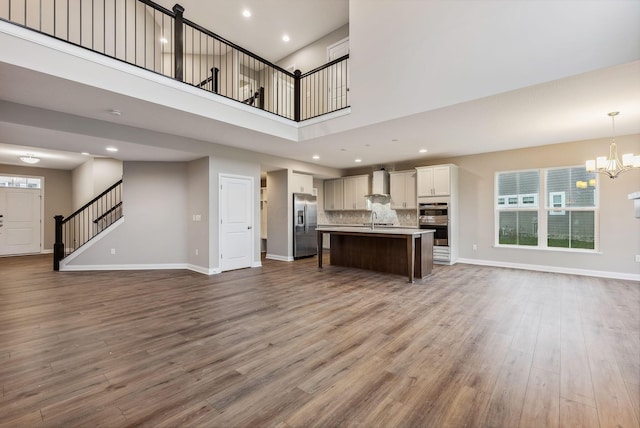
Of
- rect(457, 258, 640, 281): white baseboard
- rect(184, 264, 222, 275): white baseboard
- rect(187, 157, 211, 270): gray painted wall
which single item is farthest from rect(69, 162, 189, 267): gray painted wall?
rect(457, 258, 640, 281): white baseboard

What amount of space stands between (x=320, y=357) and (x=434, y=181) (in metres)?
5.81

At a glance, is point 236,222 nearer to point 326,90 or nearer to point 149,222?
point 149,222

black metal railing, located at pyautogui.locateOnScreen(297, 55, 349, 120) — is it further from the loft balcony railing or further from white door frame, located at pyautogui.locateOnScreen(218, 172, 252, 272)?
white door frame, located at pyautogui.locateOnScreen(218, 172, 252, 272)

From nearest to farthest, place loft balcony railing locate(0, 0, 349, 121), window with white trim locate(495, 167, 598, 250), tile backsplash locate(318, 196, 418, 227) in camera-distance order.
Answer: loft balcony railing locate(0, 0, 349, 121)
window with white trim locate(495, 167, 598, 250)
tile backsplash locate(318, 196, 418, 227)

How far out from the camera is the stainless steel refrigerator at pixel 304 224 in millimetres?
7551

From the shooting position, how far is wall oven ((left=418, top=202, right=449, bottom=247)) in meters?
6.80

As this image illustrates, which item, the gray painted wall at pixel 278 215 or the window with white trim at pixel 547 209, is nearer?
the window with white trim at pixel 547 209

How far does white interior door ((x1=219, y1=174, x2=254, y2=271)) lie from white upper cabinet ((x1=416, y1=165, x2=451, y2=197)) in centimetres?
429

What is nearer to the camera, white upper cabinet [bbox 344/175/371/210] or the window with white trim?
the window with white trim

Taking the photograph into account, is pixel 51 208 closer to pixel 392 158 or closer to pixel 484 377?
pixel 392 158

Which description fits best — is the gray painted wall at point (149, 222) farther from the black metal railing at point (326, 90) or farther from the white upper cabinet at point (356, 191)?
the white upper cabinet at point (356, 191)

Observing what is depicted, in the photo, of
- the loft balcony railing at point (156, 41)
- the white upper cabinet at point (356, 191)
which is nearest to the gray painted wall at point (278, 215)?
the loft balcony railing at point (156, 41)

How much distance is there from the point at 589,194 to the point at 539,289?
2.75m

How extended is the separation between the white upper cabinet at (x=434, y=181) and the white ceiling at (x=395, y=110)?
49 cm
